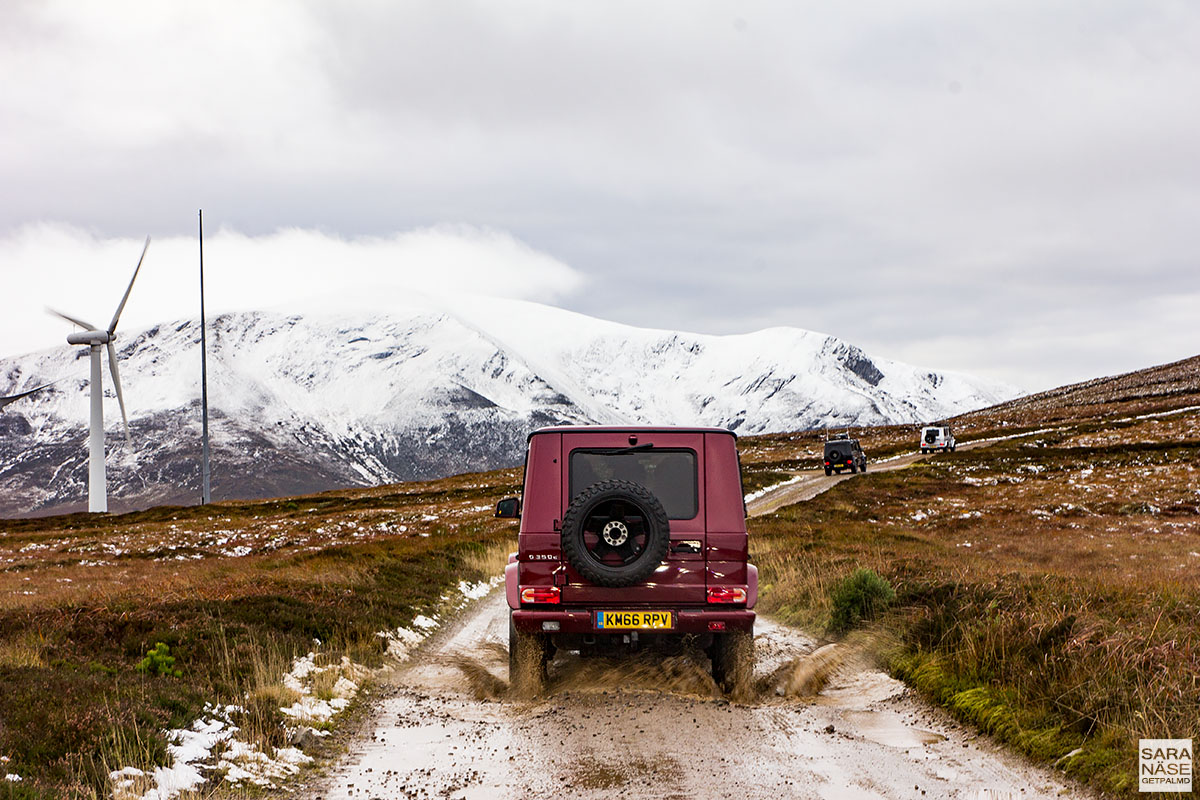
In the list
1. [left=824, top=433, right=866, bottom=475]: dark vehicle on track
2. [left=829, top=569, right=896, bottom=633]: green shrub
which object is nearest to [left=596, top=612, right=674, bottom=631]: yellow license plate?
[left=829, top=569, right=896, bottom=633]: green shrub

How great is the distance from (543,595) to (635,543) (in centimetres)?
106

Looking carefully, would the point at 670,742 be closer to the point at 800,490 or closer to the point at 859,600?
the point at 859,600

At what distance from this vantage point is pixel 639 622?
27.3ft

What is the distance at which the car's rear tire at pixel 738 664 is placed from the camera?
8.71 m

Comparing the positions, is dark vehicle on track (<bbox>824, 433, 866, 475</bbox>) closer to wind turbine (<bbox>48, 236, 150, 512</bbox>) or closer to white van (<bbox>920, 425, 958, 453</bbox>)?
white van (<bbox>920, 425, 958, 453</bbox>)

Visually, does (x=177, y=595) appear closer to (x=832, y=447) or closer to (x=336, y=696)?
(x=336, y=696)

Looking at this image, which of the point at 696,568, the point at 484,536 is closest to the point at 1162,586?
the point at 696,568

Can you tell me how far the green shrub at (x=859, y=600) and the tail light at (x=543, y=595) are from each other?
5.13m

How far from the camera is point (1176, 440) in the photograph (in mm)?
58375

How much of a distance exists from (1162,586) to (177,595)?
14.1 metres

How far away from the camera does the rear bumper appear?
8.35 metres

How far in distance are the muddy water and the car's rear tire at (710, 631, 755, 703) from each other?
198 millimetres

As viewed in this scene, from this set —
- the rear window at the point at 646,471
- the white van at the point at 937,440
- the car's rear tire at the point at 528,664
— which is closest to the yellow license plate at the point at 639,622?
the car's rear tire at the point at 528,664

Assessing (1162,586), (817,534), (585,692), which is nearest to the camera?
(585,692)
